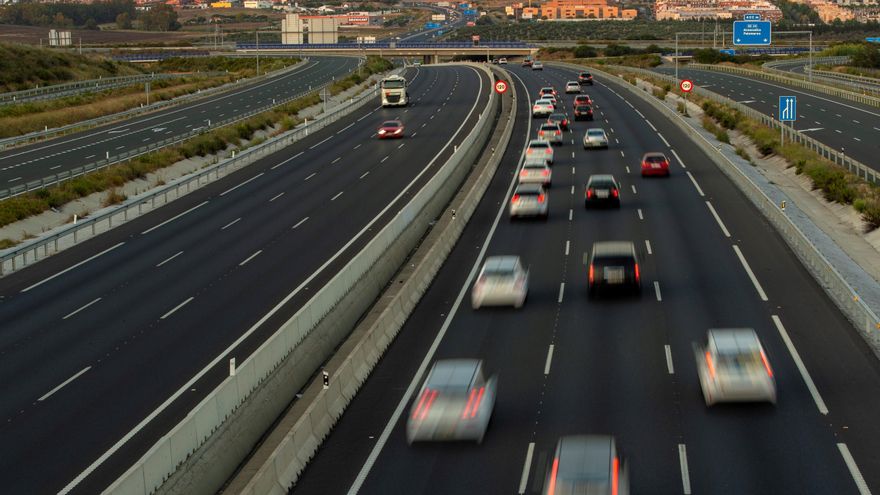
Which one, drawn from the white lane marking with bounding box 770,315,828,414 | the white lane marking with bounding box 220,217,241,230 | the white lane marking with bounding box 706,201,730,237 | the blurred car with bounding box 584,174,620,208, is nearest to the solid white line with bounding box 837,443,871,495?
the white lane marking with bounding box 770,315,828,414

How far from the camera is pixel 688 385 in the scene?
2700 cm

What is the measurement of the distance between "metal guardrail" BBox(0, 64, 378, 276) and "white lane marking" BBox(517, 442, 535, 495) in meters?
24.9

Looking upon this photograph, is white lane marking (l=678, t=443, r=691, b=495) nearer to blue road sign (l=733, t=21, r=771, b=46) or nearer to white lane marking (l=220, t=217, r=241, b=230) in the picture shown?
white lane marking (l=220, t=217, r=241, b=230)

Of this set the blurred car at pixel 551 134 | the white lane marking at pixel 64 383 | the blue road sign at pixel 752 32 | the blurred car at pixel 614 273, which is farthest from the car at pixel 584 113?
the white lane marking at pixel 64 383

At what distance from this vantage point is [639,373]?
2798 cm

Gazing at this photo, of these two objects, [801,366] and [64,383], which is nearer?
[64,383]

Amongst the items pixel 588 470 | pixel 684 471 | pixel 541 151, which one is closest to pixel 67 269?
pixel 684 471

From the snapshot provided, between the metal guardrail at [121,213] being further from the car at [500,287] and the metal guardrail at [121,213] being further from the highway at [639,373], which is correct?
the car at [500,287]

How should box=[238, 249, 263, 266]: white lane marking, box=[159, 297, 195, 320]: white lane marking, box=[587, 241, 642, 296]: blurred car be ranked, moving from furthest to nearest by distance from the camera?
1. box=[238, 249, 263, 266]: white lane marking
2. box=[587, 241, 642, 296]: blurred car
3. box=[159, 297, 195, 320]: white lane marking

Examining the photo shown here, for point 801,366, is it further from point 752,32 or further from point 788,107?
point 752,32

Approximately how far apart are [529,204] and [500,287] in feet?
46.3

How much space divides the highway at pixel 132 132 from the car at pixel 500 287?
3542cm

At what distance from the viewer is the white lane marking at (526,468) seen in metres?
21.4

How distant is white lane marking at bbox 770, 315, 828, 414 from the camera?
25462 mm
